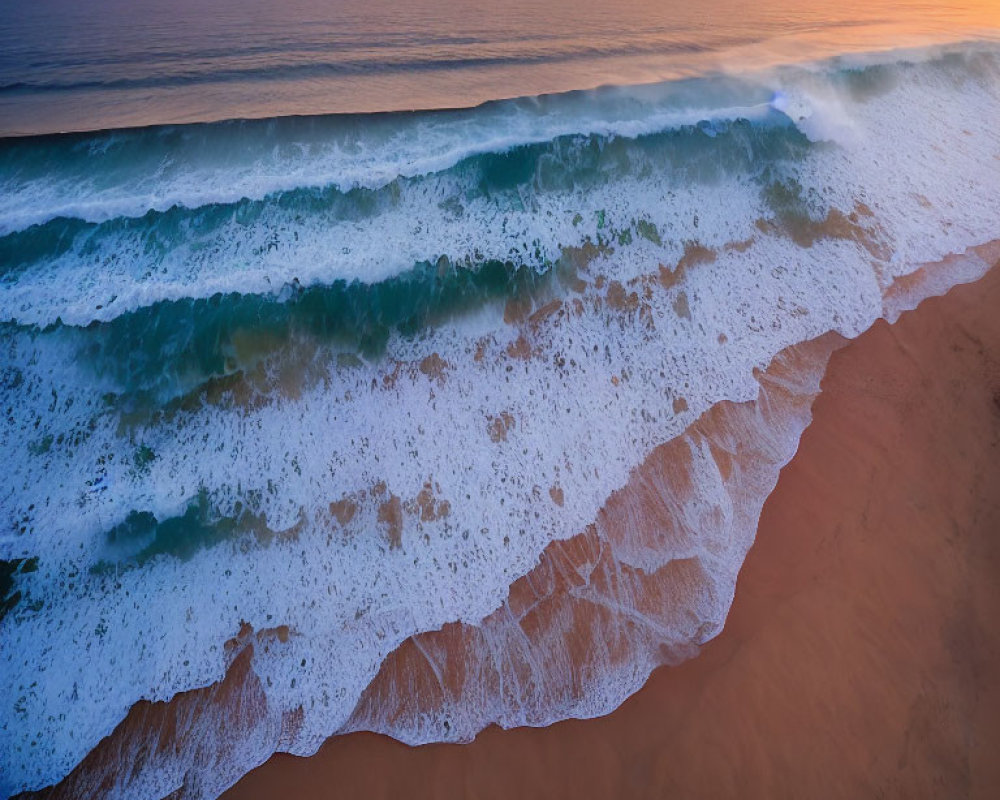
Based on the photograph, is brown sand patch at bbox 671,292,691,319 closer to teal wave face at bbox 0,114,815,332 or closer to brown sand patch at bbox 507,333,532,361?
teal wave face at bbox 0,114,815,332

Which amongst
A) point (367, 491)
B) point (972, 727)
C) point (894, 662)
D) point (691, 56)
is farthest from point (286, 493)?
point (691, 56)

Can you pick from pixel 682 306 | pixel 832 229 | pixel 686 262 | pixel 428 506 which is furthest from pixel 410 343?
pixel 832 229

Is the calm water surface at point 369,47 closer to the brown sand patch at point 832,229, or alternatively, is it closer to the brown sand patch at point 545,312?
the brown sand patch at point 832,229

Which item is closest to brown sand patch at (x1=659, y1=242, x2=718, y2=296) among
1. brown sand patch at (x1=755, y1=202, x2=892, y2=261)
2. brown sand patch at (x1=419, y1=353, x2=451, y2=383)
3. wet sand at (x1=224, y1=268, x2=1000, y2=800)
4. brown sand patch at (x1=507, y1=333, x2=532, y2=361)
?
brown sand patch at (x1=755, y1=202, x2=892, y2=261)

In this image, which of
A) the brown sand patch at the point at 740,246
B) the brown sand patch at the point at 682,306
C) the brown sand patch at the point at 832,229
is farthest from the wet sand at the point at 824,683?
the brown sand patch at the point at 832,229

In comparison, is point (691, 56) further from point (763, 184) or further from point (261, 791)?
point (261, 791)
